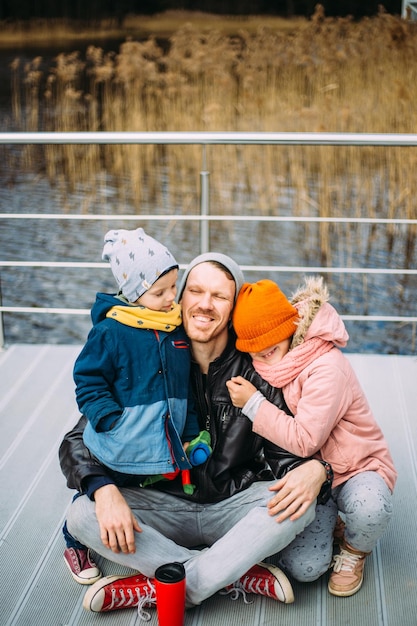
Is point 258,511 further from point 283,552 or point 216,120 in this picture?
point 216,120

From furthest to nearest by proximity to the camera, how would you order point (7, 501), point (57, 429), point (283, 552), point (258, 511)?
point (57, 429) < point (7, 501) < point (283, 552) < point (258, 511)

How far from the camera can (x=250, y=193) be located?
19.3 feet

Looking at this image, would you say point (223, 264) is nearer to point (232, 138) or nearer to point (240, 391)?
point (240, 391)

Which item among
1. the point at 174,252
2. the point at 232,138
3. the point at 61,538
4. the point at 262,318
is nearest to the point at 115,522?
the point at 61,538

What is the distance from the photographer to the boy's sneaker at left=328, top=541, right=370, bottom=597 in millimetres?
1741

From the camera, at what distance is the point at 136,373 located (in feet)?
5.57

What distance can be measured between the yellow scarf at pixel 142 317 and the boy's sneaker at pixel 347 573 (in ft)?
2.35

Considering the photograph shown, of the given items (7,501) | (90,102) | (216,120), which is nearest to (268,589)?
(7,501)

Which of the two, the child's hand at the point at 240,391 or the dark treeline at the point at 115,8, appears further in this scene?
the dark treeline at the point at 115,8

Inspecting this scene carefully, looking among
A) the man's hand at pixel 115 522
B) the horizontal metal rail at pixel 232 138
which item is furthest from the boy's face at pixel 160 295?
the horizontal metal rail at pixel 232 138

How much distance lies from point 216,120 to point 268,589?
491 centimetres

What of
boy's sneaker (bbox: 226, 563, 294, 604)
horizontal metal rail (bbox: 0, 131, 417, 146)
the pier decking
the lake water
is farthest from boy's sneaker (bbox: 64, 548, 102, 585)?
the lake water

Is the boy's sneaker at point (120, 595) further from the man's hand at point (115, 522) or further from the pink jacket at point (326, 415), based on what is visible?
the pink jacket at point (326, 415)

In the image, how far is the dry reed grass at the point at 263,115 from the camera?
565 centimetres
